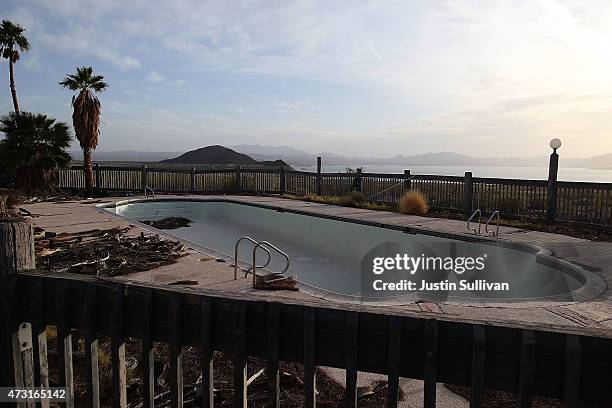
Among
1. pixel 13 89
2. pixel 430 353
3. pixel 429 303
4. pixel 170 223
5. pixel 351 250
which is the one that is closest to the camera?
pixel 430 353

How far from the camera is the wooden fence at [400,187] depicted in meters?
10.4

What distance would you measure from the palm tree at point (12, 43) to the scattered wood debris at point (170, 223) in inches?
477

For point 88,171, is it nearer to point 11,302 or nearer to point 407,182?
point 407,182

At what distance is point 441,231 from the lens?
9.42m

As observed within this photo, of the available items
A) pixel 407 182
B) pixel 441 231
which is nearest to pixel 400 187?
pixel 407 182

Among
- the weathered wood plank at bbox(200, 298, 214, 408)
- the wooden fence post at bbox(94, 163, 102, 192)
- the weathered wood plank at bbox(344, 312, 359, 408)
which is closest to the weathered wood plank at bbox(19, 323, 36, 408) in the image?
the weathered wood plank at bbox(200, 298, 214, 408)

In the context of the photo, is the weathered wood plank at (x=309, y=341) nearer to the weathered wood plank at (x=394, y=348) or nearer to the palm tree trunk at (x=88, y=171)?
the weathered wood plank at (x=394, y=348)

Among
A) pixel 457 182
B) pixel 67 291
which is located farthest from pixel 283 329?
pixel 457 182

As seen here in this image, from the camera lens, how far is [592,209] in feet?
33.0

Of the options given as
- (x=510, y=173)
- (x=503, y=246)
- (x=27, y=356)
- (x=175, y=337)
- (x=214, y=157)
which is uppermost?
(x=214, y=157)

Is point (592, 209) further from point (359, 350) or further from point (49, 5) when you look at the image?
point (49, 5)

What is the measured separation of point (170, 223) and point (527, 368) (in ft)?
45.1

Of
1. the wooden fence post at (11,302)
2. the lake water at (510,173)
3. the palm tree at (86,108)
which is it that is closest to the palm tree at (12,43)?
the palm tree at (86,108)

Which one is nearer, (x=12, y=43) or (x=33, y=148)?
(x=33, y=148)
